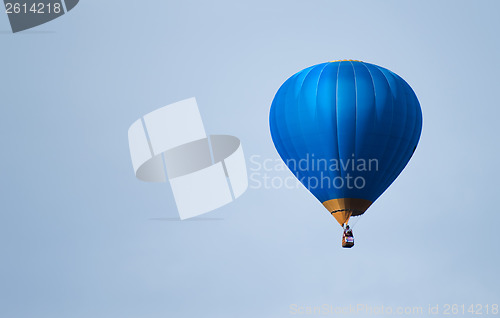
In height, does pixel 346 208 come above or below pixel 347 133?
below

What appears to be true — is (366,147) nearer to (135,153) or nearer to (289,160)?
(289,160)

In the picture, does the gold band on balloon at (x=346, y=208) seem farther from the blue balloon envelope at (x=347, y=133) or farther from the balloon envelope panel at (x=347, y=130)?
the balloon envelope panel at (x=347, y=130)

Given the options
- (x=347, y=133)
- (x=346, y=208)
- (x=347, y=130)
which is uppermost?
(x=347, y=130)

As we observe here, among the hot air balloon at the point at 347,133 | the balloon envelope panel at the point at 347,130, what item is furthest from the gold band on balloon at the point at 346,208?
the balloon envelope panel at the point at 347,130

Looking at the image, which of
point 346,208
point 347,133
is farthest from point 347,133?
point 346,208

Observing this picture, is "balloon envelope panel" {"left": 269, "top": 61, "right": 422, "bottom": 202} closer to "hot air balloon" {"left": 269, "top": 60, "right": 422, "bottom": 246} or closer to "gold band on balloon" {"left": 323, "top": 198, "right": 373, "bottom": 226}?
"hot air balloon" {"left": 269, "top": 60, "right": 422, "bottom": 246}

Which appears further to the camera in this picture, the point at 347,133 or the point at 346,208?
the point at 346,208

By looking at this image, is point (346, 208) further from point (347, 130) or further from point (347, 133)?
point (347, 130)

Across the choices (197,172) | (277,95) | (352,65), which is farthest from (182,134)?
(352,65)

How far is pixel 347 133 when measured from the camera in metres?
34.8

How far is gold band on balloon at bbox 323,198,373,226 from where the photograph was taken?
3497cm

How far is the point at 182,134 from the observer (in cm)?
4256

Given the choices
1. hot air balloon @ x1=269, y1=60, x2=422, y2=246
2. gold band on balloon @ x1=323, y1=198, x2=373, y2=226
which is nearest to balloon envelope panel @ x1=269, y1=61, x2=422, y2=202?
hot air balloon @ x1=269, y1=60, x2=422, y2=246

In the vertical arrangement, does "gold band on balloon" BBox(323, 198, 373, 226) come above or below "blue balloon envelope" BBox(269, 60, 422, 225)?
below
